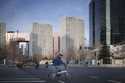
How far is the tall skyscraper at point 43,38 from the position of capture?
29.8 feet

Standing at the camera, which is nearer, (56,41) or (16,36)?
(16,36)

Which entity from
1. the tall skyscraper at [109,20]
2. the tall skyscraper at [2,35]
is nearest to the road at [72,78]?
the tall skyscraper at [2,35]

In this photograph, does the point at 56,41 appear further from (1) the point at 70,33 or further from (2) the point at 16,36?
(2) the point at 16,36

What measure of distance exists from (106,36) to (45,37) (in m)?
4.16

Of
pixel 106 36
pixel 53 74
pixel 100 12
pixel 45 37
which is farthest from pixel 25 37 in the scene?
pixel 106 36

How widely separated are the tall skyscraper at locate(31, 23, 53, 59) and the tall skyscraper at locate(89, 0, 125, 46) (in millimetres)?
1641

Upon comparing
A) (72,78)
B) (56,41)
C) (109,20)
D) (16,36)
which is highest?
(109,20)

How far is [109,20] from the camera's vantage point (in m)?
11.6

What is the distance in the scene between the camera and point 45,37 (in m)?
9.29

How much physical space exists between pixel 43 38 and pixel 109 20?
2.87 meters

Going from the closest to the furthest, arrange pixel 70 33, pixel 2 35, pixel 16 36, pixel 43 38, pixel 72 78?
pixel 72 78 → pixel 2 35 → pixel 16 36 → pixel 43 38 → pixel 70 33

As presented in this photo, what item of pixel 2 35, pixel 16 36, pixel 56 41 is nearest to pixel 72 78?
Answer: pixel 56 41

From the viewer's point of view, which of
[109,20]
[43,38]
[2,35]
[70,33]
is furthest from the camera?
[109,20]

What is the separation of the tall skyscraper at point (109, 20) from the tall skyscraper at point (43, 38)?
1641 millimetres
